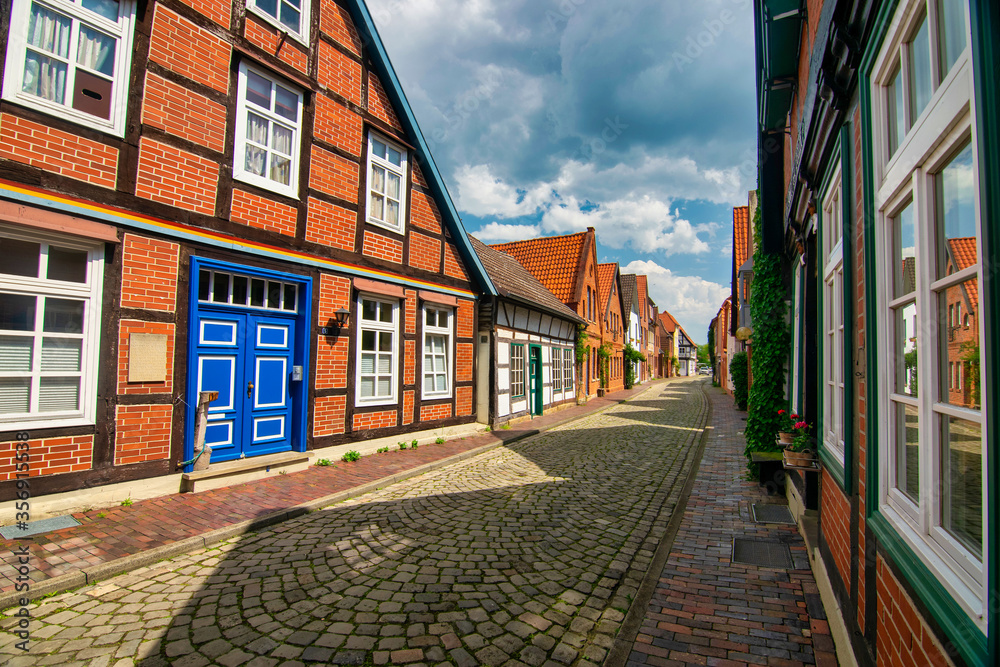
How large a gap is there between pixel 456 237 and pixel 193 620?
8425 mm

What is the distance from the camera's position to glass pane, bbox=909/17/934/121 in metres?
1.76

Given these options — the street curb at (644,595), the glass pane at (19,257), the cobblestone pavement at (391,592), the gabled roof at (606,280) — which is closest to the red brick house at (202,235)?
the glass pane at (19,257)

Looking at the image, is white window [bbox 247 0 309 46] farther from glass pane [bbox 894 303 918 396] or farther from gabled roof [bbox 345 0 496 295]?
glass pane [bbox 894 303 918 396]

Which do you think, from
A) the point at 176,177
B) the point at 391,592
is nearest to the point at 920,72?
the point at 391,592

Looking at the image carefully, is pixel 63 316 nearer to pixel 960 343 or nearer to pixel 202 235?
pixel 202 235

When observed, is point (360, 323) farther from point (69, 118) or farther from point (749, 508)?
point (749, 508)

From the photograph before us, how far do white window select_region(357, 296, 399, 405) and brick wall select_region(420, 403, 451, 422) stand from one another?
92 cm

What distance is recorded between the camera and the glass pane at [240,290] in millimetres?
6664

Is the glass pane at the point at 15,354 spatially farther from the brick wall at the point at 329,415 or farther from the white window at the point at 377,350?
the white window at the point at 377,350

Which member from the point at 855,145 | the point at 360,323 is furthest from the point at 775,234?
the point at 360,323

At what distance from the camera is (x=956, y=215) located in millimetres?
1527

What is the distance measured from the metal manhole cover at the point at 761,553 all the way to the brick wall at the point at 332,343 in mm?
5931

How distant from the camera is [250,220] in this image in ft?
21.9

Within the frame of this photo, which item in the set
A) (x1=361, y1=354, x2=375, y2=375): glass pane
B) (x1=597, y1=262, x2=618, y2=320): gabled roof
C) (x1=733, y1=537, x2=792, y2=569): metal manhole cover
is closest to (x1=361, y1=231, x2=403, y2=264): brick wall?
(x1=361, y1=354, x2=375, y2=375): glass pane
